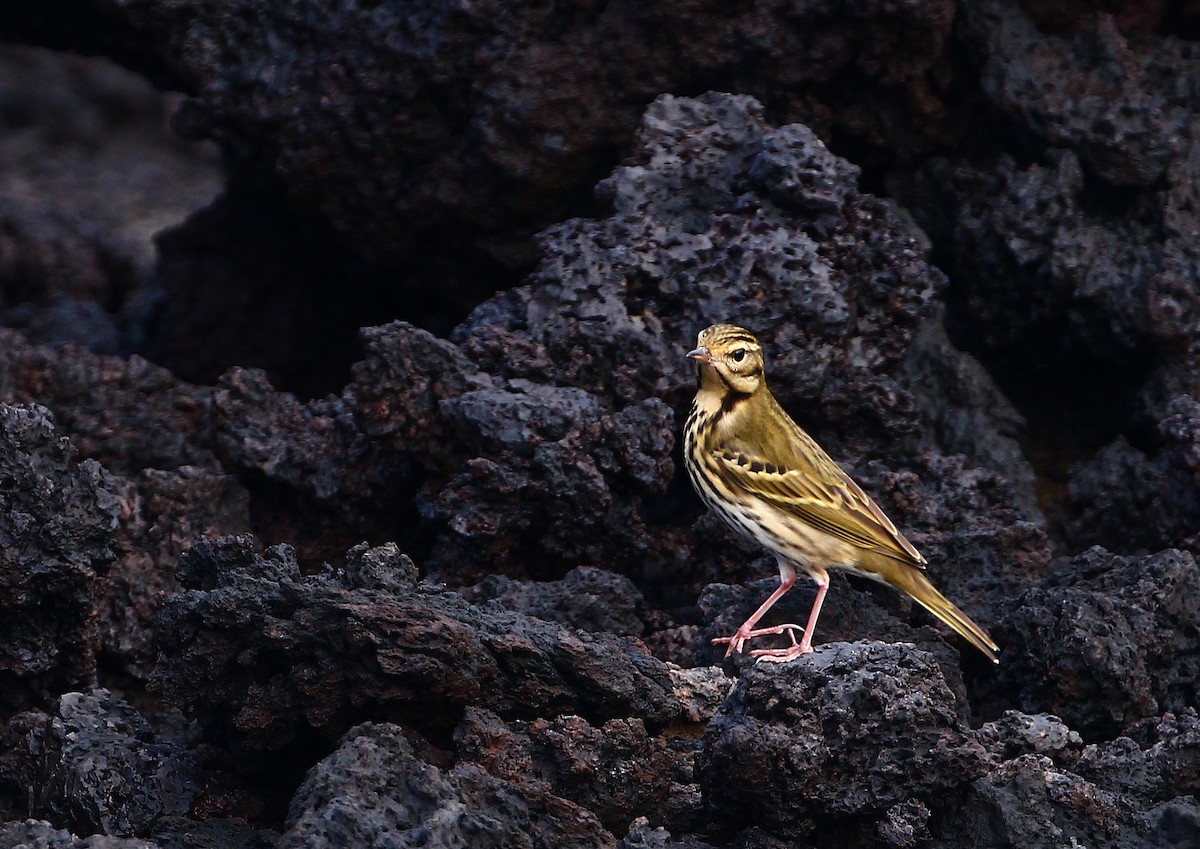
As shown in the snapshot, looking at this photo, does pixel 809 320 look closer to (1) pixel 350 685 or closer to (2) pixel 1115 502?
(2) pixel 1115 502

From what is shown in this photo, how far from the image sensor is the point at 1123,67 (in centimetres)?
747

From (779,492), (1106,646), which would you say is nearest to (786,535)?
(779,492)

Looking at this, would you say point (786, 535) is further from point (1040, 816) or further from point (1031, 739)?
point (1040, 816)

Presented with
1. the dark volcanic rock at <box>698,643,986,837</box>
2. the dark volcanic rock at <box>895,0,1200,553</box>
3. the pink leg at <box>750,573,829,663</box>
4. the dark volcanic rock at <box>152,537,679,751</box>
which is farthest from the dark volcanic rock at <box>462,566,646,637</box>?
the dark volcanic rock at <box>895,0,1200,553</box>

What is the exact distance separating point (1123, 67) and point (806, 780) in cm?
427

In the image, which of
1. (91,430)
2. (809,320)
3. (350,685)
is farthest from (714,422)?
(91,430)

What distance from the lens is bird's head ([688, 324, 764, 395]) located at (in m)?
6.39

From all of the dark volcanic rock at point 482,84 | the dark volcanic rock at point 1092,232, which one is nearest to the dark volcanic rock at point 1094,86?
the dark volcanic rock at point 1092,232

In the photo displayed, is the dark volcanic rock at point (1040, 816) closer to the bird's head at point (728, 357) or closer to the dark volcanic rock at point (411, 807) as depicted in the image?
the dark volcanic rock at point (411, 807)

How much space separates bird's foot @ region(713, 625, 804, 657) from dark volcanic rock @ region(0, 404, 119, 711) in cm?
219

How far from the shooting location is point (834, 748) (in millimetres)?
4570

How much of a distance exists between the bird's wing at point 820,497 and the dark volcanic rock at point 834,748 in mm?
1624

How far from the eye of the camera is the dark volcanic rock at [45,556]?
579cm

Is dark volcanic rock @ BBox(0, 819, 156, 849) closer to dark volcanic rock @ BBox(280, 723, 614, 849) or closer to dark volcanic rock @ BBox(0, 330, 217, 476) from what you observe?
dark volcanic rock @ BBox(280, 723, 614, 849)
